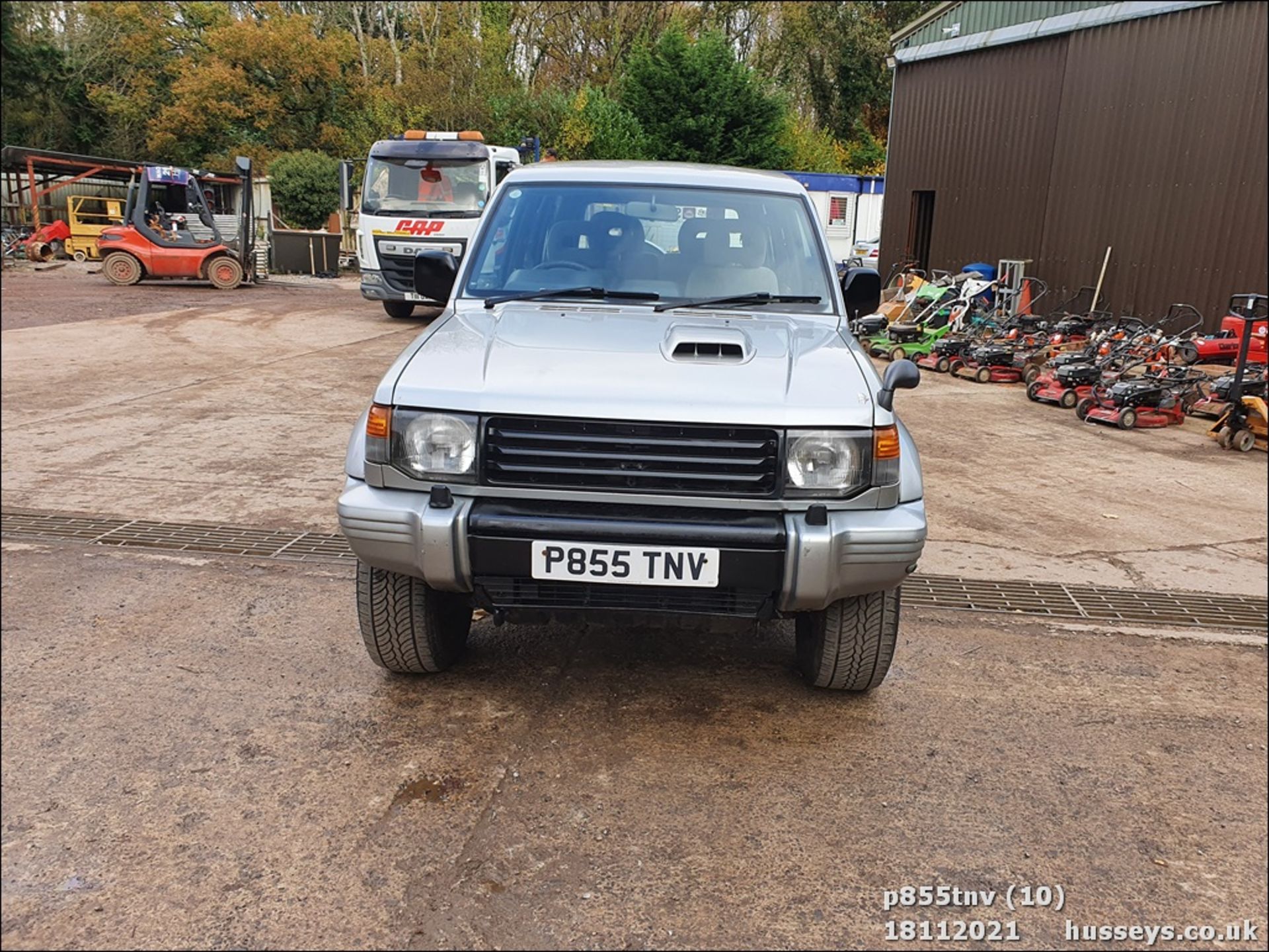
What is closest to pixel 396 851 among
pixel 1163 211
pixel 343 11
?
pixel 343 11

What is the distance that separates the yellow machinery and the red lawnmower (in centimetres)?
775

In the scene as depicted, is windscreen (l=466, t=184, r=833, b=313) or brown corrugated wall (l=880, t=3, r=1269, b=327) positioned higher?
brown corrugated wall (l=880, t=3, r=1269, b=327)

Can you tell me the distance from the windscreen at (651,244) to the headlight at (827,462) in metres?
1.11

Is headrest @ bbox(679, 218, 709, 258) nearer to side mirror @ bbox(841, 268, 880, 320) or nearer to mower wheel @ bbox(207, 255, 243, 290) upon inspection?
side mirror @ bbox(841, 268, 880, 320)

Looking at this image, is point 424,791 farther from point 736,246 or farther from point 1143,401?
point 1143,401

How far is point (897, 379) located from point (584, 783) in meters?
1.53

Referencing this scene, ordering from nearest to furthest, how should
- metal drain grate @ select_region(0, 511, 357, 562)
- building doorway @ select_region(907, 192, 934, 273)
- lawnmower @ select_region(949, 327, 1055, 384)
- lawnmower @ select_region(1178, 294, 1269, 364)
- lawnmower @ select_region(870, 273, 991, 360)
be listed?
1. metal drain grate @ select_region(0, 511, 357, 562)
2. lawnmower @ select_region(1178, 294, 1269, 364)
3. lawnmower @ select_region(949, 327, 1055, 384)
4. lawnmower @ select_region(870, 273, 991, 360)
5. building doorway @ select_region(907, 192, 934, 273)

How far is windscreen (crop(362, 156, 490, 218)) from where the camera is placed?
49.8ft

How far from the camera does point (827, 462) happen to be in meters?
2.90

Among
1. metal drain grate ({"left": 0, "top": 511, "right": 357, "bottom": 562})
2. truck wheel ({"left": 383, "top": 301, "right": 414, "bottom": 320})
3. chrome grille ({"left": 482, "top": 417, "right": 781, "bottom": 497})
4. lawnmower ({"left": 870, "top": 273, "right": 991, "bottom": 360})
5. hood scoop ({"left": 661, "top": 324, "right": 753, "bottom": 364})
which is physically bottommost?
metal drain grate ({"left": 0, "top": 511, "right": 357, "bottom": 562})

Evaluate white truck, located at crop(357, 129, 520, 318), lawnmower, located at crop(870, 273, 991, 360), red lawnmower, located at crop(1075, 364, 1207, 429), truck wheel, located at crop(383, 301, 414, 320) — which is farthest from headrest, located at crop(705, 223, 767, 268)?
truck wheel, located at crop(383, 301, 414, 320)

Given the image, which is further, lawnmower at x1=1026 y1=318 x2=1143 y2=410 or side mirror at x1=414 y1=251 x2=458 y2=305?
lawnmower at x1=1026 y1=318 x2=1143 y2=410

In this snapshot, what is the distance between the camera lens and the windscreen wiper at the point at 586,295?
12.4 ft

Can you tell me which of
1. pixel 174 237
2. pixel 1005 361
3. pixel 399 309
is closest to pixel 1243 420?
pixel 1005 361
